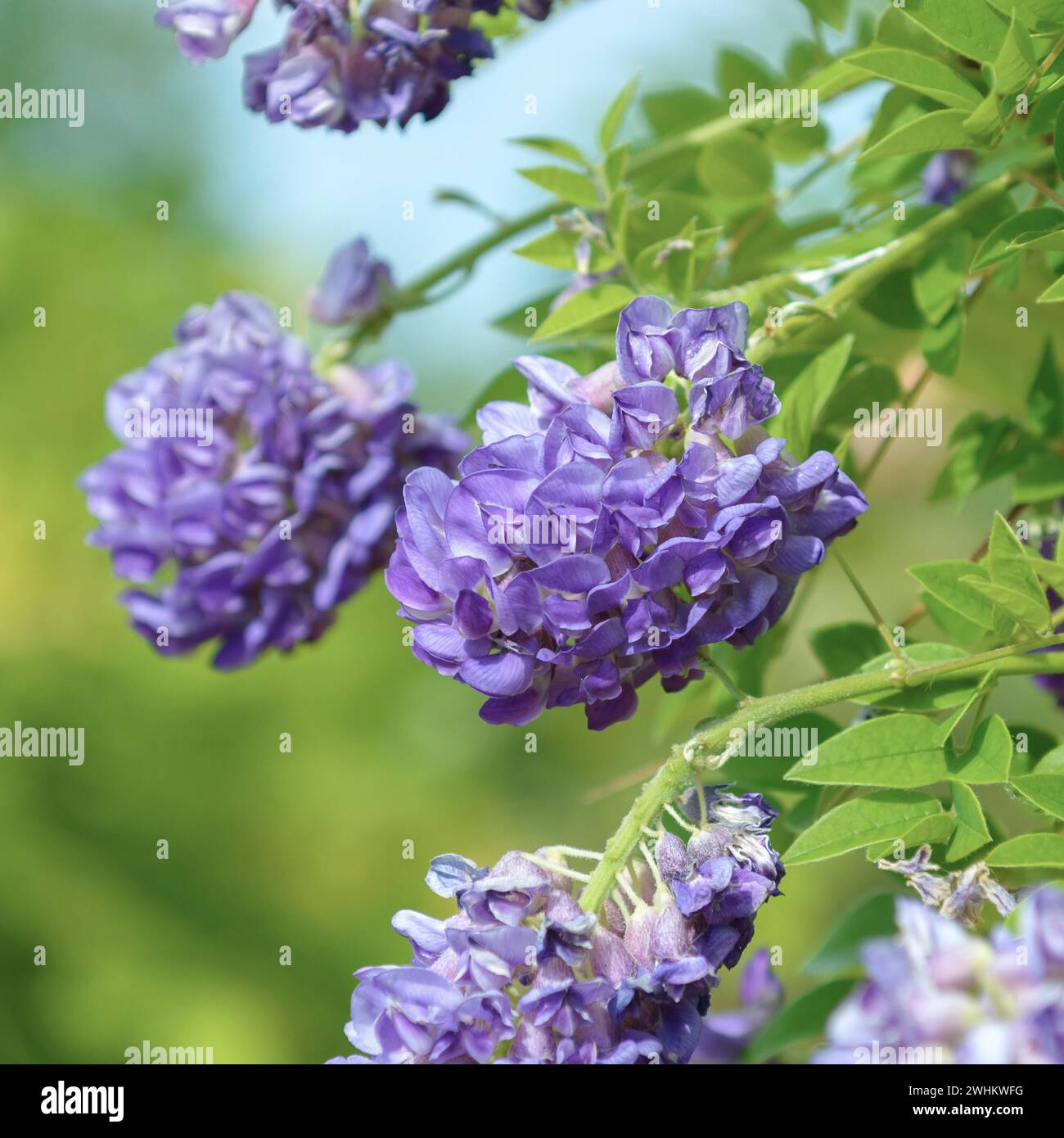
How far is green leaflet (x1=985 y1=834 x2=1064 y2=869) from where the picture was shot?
515 mm

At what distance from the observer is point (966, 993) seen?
1.17 feet

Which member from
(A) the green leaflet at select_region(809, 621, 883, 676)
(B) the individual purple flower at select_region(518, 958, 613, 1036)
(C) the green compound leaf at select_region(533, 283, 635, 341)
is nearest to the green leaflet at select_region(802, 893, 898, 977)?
(A) the green leaflet at select_region(809, 621, 883, 676)

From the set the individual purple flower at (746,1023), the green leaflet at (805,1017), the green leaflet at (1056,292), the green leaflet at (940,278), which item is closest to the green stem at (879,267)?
the green leaflet at (940,278)

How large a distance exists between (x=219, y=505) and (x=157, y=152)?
2.19 m

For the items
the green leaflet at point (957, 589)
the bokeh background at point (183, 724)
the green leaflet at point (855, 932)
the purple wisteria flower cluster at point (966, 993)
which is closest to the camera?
the purple wisteria flower cluster at point (966, 993)

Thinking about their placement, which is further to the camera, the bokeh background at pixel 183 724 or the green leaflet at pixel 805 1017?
the bokeh background at pixel 183 724

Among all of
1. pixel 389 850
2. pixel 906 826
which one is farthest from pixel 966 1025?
pixel 389 850

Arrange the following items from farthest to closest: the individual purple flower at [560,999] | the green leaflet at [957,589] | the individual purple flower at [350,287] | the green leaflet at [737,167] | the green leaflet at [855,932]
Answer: the individual purple flower at [350,287] < the green leaflet at [737,167] < the green leaflet at [855,932] < the green leaflet at [957,589] < the individual purple flower at [560,999]

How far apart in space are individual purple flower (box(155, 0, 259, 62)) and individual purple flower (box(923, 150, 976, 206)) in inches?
17.0

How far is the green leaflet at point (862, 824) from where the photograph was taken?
53 centimetres

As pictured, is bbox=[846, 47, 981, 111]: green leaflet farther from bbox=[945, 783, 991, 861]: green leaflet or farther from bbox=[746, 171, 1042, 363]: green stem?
bbox=[945, 783, 991, 861]: green leaflet

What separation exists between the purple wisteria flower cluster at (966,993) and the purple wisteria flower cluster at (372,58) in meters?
0.55

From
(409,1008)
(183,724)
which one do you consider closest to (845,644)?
(409,1008)

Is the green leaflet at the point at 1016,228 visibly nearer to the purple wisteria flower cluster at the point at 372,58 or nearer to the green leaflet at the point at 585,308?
the green leaflet at the point at 585,308
